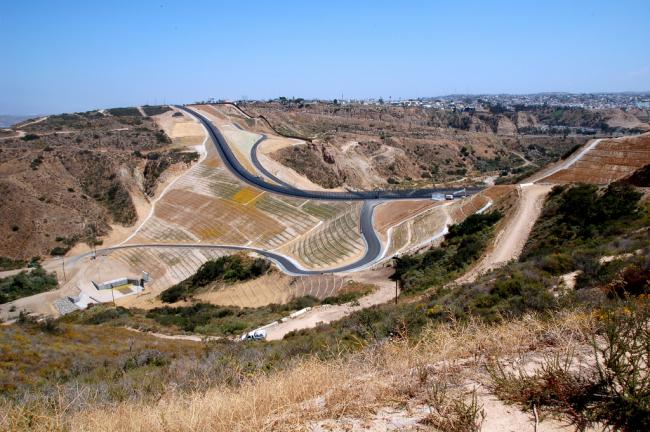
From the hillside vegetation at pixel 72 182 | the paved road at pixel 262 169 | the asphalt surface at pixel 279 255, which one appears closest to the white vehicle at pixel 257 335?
the asphalt surface at pixel 279 255

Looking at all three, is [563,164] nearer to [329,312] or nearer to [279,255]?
[279,255]

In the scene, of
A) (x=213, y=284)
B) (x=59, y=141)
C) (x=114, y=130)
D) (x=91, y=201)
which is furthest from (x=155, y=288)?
(x=114, y=130)

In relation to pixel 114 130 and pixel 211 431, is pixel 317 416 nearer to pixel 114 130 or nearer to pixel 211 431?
pixel 211 431

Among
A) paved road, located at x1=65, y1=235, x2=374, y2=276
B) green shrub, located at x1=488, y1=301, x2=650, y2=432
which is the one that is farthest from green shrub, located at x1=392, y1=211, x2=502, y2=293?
green shrub, located at x1=488, y1=301, x2=650, y2=432

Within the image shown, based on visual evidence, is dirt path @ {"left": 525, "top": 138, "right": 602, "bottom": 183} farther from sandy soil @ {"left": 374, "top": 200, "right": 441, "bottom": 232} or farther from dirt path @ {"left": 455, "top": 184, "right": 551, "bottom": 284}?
sandy soil @ {"left": 374, "top": 200, "right": 441, "bottom": 232}

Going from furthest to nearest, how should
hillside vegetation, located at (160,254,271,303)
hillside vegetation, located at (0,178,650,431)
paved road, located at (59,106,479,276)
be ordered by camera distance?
paved road, located at (59,106,479,276) < hillside vegetation, located at (160,254,271,303) < hillside vegetation, located at (0,178,650,431)

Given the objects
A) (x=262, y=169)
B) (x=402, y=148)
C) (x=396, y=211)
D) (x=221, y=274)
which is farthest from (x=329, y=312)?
(x=402, y=148)
